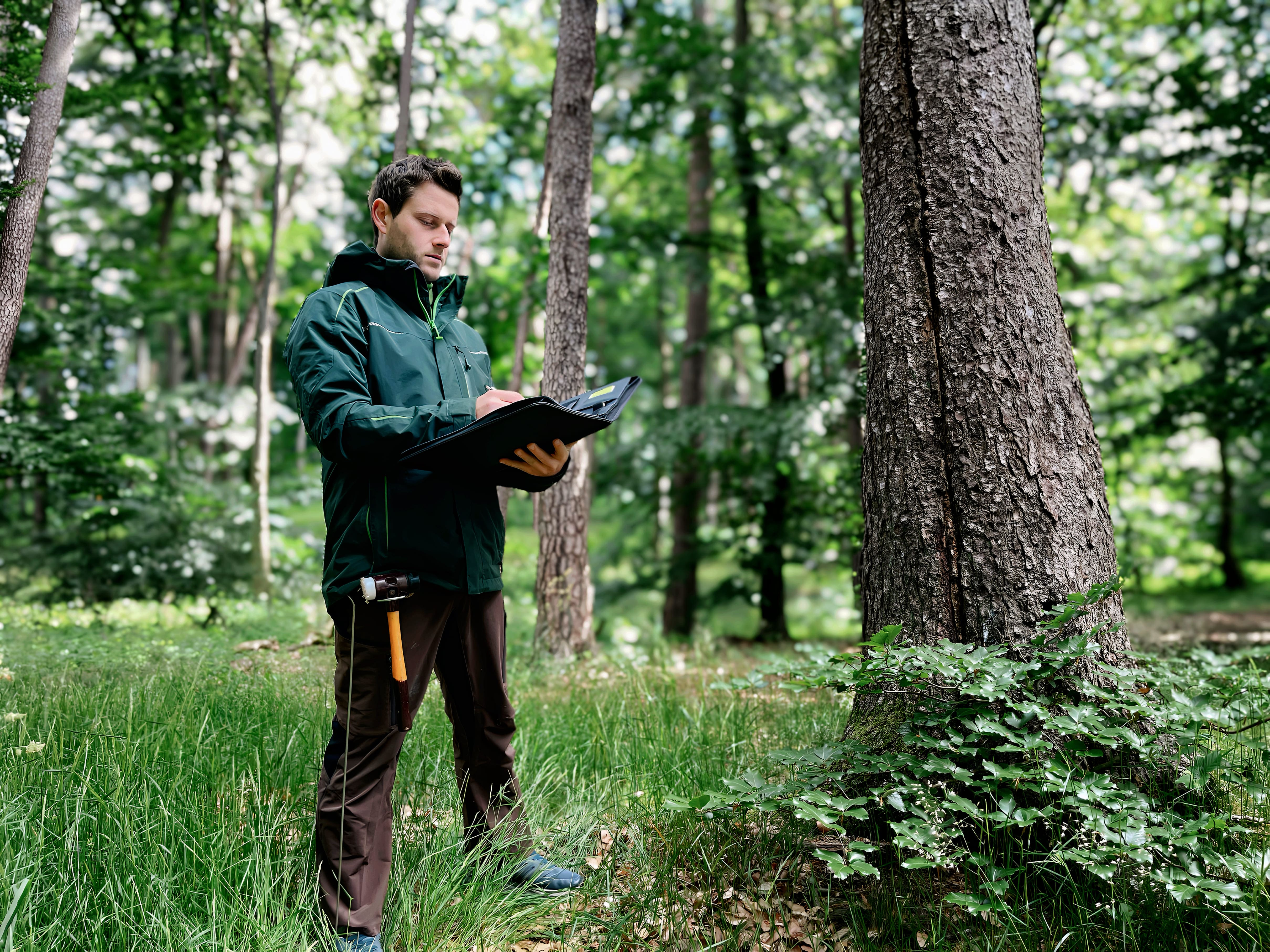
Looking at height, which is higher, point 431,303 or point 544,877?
point 431,303

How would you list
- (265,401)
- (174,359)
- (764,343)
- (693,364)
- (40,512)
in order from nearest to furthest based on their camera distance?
1. (40,512)
2. (265,401)
3. (764,343)
4. (693,364)
5. (174,359)

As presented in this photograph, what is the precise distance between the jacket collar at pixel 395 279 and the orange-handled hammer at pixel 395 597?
2.71ft

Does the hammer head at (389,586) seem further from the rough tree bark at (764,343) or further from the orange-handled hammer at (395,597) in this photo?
the rough tree bark at (764,343)

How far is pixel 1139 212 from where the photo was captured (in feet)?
50.6

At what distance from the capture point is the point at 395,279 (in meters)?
2.36

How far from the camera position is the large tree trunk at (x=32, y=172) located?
11.4ft

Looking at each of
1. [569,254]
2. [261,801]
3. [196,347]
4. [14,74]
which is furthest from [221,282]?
[261,801]

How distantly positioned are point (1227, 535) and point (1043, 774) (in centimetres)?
1679

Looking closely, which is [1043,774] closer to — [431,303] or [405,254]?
[431,303]

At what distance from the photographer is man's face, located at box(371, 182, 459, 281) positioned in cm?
237

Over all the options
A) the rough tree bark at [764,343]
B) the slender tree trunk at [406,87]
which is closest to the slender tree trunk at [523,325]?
the slender tree trunk at [406,87]

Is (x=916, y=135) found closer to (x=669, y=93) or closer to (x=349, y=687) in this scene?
(x=349, y=687)

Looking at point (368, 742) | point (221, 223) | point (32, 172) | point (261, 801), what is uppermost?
point (221, 223)

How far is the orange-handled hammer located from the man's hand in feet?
1.40
